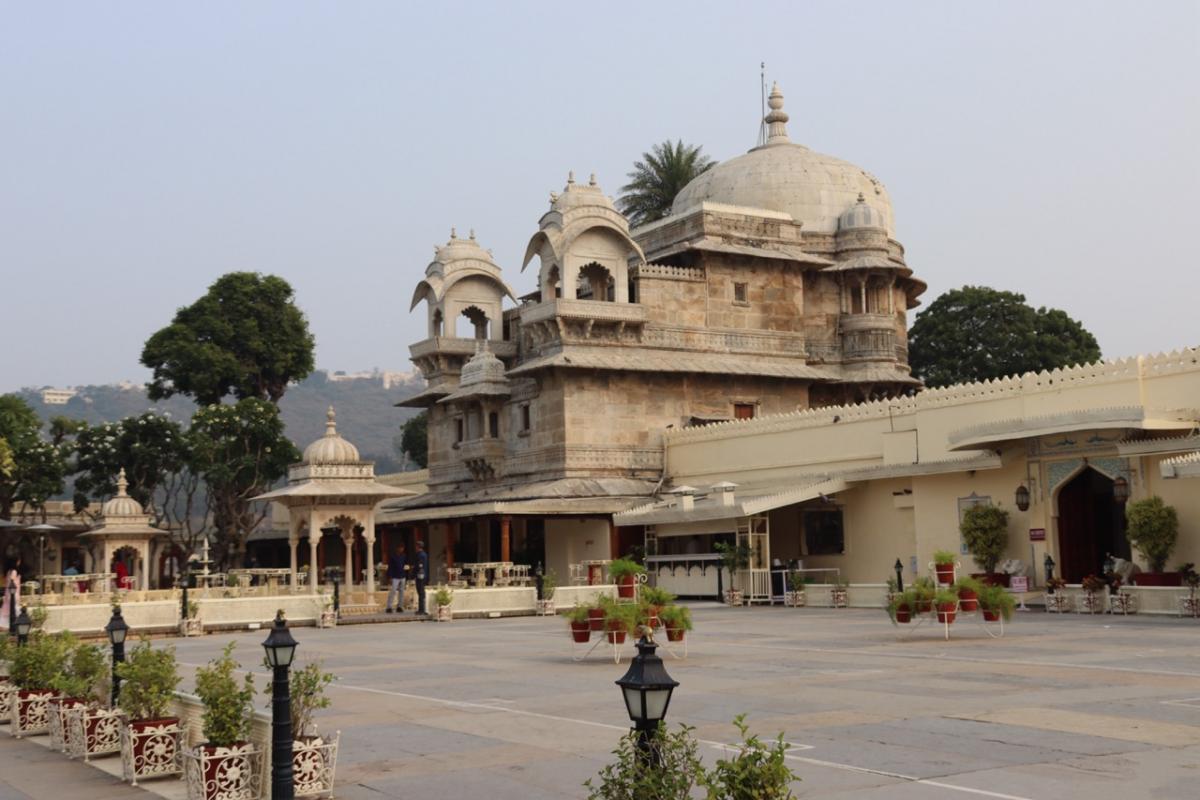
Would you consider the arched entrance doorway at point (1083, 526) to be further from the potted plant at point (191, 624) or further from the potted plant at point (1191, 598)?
the potted plant at point (191, 624)

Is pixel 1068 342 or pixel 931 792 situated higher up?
pixel 1068 342

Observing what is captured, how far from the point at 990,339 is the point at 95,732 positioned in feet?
176

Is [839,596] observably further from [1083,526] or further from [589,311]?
[589,311]

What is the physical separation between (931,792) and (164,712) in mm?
5597

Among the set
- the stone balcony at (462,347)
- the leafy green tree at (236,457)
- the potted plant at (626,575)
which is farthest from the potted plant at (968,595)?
the leafy green tree at (236,457)

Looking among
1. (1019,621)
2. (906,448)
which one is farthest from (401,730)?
(906,448)

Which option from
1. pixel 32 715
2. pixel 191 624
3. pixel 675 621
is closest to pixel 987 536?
pixel 675 621

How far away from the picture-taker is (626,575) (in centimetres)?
2622

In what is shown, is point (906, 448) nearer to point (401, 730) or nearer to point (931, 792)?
point (401, 730)

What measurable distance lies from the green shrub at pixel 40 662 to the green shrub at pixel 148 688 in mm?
2537

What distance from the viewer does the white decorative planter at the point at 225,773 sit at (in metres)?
8.45

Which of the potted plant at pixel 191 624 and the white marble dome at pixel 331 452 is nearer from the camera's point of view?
the potted plant at pixel 191 624

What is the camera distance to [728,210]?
139 feet

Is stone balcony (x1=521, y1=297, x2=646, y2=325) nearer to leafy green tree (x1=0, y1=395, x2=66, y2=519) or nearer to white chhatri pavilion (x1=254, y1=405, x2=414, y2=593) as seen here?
white chhatri pavilion (x1=254, y1=405, x2=414, y2=593)
